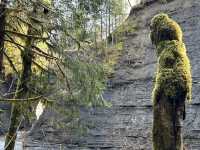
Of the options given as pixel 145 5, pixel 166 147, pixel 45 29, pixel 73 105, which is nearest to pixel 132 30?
pixel 145 5

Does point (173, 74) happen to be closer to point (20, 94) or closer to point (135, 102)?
point (20, 94)

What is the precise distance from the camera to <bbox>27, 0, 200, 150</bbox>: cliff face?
1650 centimetres

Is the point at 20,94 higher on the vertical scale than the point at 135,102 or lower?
lower

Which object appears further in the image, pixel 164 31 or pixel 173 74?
pixel 164 31

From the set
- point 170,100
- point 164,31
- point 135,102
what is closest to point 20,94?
point 164,31

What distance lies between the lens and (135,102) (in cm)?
1866

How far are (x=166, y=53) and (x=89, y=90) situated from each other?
2297mm

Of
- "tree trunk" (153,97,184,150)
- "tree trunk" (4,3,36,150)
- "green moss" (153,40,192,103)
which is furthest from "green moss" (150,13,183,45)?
"tree trunk" (4,3,36,150)

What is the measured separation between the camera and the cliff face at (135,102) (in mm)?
16500

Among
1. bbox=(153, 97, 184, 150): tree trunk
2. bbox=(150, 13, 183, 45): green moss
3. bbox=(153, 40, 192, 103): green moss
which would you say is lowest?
bbox=(153, 97, 184, 150): tree trunk

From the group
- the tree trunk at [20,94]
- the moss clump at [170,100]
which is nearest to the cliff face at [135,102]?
the tree trunk at [20,94]

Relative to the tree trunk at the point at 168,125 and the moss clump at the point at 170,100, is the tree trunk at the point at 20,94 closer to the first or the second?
the moss clump at the point at 170,100

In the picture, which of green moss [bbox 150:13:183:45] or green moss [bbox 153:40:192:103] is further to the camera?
green moss [bbox 150:13:183:45]

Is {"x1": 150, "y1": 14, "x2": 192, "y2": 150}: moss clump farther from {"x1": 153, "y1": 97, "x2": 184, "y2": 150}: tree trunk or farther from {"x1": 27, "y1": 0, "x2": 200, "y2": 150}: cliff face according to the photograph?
{"x1": 27, "y1": 0, "x2": 200, "y2": 150}: cliff face
